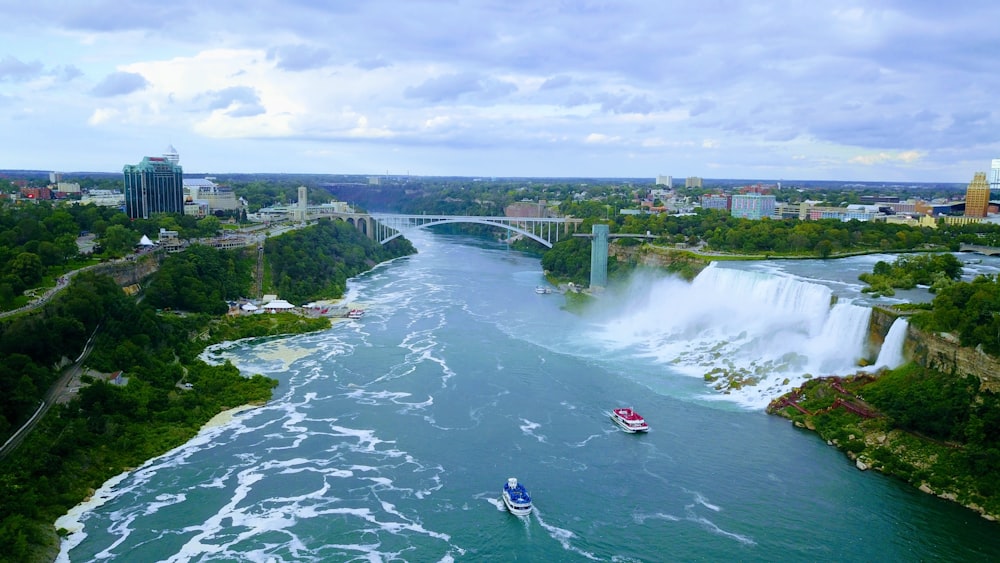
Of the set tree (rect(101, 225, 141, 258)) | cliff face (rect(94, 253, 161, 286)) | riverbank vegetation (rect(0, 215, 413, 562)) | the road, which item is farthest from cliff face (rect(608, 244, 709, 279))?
tree (rect(101, 225, 141, 258))

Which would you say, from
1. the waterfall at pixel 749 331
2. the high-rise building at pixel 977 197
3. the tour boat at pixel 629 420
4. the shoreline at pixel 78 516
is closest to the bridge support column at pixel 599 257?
the waterfall at pixel 749 331

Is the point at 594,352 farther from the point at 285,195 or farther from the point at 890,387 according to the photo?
the point at 285,195

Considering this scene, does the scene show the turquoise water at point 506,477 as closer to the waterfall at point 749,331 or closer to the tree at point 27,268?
the waterfall at point 749,331

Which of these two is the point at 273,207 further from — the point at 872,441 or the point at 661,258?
the point at 872,441

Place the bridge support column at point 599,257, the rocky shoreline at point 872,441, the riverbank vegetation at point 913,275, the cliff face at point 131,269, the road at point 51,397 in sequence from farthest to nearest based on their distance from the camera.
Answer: the bridge support column at point 599,257 → the cliff face at point 131,269 → the riverbank vegetation at point 913,275 → the road at point 51,397 → the rocky shoreline at point 872,441

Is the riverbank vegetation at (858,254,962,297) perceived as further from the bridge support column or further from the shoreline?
the shoreline
